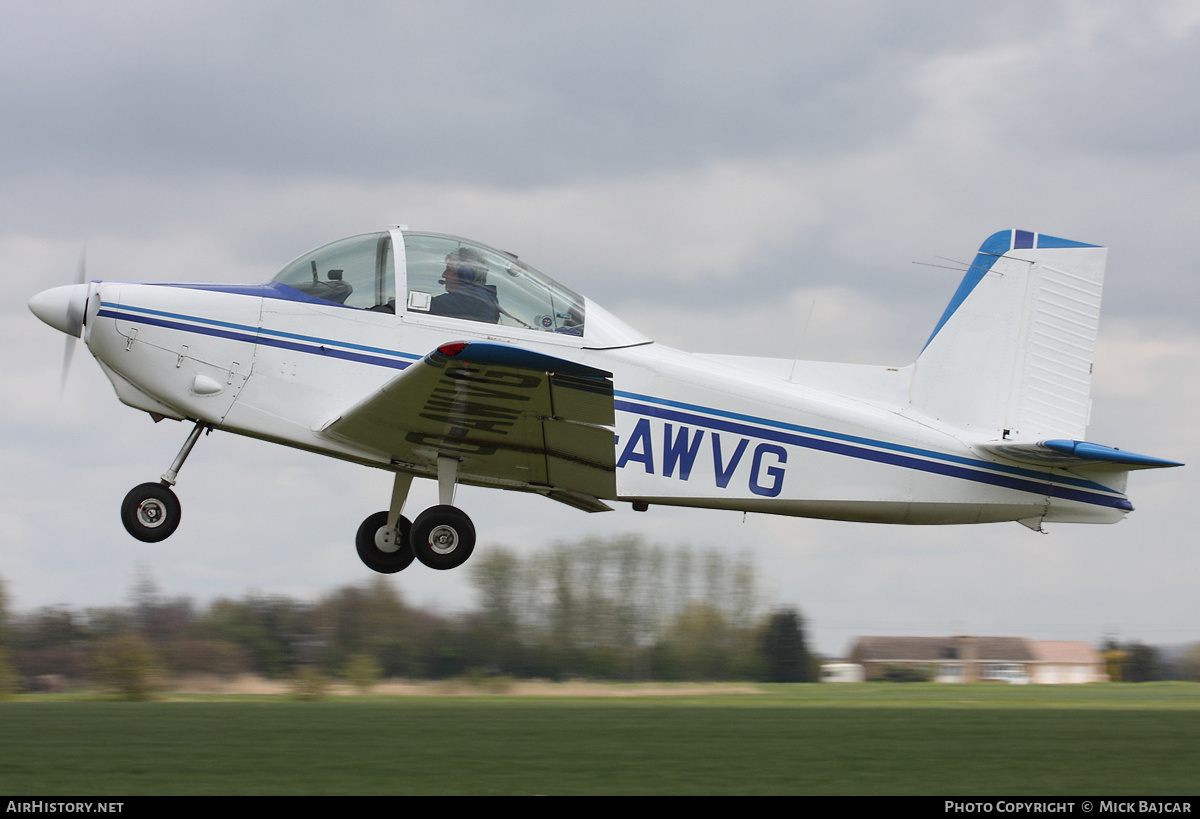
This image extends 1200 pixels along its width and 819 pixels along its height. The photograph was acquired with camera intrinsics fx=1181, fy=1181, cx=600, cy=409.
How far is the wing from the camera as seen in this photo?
741 cm

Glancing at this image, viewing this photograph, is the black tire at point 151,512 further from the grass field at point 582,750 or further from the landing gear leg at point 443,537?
the landing gear leg at point 443,537

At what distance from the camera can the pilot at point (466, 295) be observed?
8.61 metres

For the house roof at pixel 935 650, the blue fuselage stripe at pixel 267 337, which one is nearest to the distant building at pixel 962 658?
the house roof at pixel 935 650

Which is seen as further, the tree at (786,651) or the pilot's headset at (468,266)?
the tree at (786,651)

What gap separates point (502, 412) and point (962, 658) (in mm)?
9663

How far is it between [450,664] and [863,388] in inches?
236

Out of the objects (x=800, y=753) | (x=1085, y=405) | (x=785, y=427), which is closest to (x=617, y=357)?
(x=785, y=427)

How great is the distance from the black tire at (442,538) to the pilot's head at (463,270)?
5.51ft

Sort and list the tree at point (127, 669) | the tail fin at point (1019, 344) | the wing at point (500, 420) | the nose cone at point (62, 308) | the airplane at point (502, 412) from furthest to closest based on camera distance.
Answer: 1. the tree at point (127, 669)
2. the tail fin at point (1019, 344)
3. the nose cone at point (62, 308)
4. the airplane at point (502, 412)
5. the wing at point (500, 420)

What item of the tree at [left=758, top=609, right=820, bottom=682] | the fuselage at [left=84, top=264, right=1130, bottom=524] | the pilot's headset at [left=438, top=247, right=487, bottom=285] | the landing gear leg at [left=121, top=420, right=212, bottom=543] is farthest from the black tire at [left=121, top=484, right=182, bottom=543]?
the tree at [left=758, top=609, right=820, bottom=682]

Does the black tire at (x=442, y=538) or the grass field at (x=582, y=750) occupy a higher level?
the black tire at (x=442, y=538)

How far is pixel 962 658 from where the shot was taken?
15.5 meters

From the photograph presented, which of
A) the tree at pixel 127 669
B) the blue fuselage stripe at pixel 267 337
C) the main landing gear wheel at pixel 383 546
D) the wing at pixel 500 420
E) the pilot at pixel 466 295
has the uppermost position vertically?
the pilot at pixel 466 295
